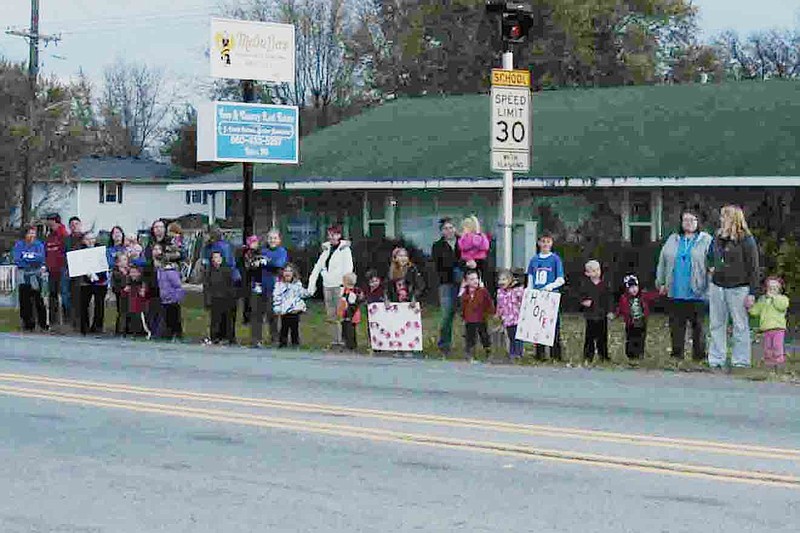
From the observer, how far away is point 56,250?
2433cm

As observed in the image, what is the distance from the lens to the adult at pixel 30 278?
2453cm

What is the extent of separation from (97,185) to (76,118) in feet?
44.2

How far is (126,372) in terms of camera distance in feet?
53.8

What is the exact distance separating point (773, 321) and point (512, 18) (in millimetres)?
5499

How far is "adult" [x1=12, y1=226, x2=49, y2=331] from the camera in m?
24.5

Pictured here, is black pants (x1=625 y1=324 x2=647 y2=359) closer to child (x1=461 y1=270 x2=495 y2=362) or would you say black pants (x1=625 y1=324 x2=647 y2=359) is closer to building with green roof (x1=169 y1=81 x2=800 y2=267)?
child (x1=461 y1=270 x2=495 y2=362)

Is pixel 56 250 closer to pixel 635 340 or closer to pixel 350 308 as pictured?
pixel 350 308

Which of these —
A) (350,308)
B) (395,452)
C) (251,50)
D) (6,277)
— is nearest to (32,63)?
(6,277)

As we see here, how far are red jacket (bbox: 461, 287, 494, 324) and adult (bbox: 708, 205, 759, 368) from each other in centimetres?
Answer: 320

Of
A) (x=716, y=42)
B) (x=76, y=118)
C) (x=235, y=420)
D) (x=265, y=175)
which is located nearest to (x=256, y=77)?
(x=265, y=175)

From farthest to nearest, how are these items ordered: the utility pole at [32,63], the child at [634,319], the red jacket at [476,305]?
1. the utility pole at [32,63]
2. the red jacket at [476,305]
3. the child at [634,319]

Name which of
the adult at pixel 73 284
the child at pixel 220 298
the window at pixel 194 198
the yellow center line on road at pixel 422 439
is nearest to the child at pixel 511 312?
the child at pixel 220 298

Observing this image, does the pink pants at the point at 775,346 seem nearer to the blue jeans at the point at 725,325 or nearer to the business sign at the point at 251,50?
the blue jeans at the point at 725,325

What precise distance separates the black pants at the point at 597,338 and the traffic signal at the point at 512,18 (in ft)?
13.3
